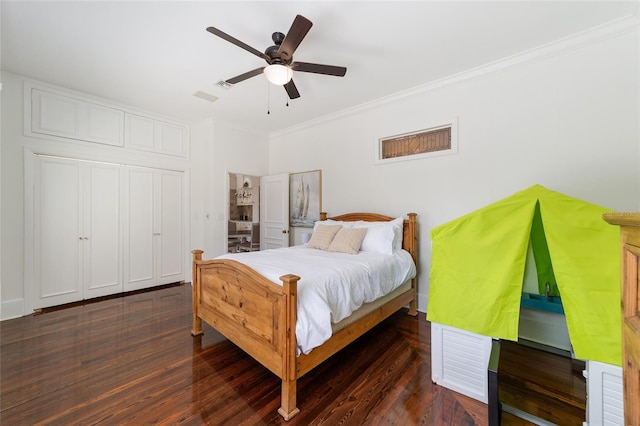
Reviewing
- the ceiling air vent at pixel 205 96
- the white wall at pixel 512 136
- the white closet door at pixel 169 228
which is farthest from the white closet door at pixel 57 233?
the white wall at pixel 512 136

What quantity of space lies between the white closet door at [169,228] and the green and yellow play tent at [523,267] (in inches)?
165

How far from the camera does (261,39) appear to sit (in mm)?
2387

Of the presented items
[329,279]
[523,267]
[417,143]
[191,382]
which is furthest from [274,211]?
[523,267]

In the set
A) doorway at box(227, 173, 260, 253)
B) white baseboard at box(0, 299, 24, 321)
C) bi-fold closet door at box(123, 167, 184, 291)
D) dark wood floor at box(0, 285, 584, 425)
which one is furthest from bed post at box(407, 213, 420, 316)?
white baseboard at box(0, 299, 24, 321)

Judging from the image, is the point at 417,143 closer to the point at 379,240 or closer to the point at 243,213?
the point at 379,240

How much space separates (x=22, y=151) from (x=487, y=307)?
5057mm

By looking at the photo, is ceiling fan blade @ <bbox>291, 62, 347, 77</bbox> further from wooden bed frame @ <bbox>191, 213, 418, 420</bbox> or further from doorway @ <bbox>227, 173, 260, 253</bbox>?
doorway @ <bbox>227, 173, 260, 253</bbox>

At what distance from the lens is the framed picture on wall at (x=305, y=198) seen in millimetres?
4418

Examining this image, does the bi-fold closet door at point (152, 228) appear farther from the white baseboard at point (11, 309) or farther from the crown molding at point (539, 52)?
the crown molding at point (539, 52)

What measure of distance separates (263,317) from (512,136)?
9.79 feet

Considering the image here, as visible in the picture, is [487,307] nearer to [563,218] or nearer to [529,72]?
[563,218]

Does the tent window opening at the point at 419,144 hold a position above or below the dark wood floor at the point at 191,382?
above

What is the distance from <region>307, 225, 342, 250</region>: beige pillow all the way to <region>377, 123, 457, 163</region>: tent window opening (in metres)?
1.19

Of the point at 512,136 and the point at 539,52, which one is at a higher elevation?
the point at 539,52
